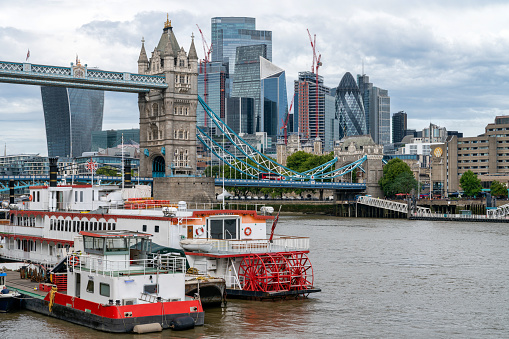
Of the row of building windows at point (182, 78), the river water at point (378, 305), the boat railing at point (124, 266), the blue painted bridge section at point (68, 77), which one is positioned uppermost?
the row of building windows at point (182, 78)

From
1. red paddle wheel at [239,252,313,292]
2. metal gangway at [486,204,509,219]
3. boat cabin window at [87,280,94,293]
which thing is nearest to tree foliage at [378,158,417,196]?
metal gangway at [486,204,509,219]

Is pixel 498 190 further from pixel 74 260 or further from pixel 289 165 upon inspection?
pixel 74 260

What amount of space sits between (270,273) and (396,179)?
98983mm

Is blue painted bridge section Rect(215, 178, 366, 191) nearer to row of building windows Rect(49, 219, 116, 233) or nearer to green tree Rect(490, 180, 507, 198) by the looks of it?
green tree Rect(490, 180, 507, 198)

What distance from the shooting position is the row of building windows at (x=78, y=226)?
35.5 m

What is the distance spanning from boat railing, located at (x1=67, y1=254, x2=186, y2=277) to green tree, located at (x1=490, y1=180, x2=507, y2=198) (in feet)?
321

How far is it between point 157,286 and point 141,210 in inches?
348

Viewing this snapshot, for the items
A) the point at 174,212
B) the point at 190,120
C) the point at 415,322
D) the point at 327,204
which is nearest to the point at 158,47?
the point at 190,120

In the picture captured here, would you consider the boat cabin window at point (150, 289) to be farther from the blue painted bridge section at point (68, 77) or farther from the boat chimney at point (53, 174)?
the blue painted bridge section at point (68, 77)

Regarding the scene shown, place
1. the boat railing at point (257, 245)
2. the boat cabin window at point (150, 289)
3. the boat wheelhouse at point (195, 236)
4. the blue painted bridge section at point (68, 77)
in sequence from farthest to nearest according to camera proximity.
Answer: the blue painted bridge section at point (68, 77) < the boat railing at point (257, 245) < the boat wheelhouse at point (195, 236) < the boat cabin window at point (150, 289)

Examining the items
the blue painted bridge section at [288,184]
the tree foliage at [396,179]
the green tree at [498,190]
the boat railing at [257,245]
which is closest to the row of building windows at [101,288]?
the boat railing at [257,245]

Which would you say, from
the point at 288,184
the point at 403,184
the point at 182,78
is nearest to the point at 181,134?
the point at 182,78

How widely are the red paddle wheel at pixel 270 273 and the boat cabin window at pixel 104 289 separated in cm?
718

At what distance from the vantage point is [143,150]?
108188 mm
